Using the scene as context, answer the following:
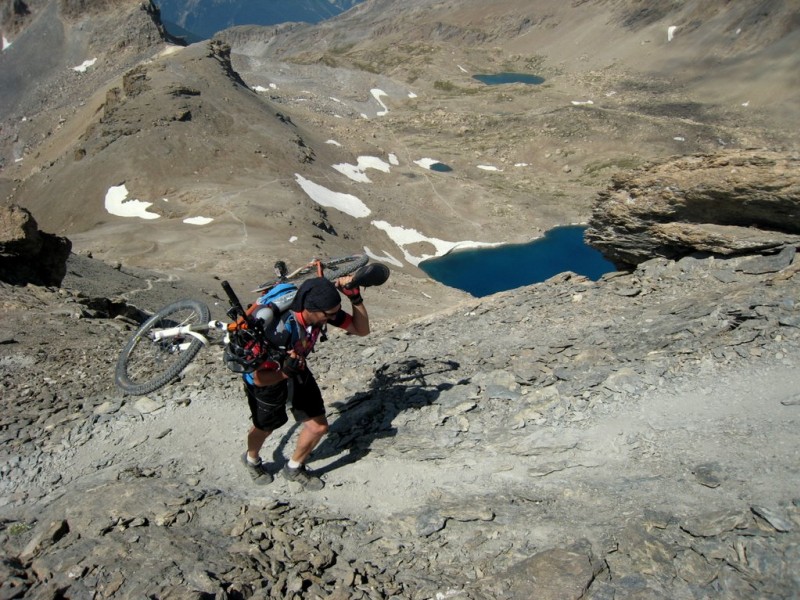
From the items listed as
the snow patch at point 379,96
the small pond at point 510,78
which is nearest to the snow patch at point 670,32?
the small pond at point 510,78

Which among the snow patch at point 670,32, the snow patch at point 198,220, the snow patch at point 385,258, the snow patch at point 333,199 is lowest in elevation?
the snow patch at point 670,32

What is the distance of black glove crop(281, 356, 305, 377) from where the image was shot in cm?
752

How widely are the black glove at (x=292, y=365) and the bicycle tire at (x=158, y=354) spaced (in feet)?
7.48

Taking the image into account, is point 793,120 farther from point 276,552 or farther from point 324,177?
point 276,552

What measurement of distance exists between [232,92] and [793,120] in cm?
8240

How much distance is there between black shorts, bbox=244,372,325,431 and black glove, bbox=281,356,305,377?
27 cm

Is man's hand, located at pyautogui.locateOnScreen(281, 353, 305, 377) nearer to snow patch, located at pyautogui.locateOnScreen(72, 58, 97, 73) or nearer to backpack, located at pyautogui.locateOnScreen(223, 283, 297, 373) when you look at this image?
backpack, located at pyautogui.locateOnScreen(223, 283, 297, 373)

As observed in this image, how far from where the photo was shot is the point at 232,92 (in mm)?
66125

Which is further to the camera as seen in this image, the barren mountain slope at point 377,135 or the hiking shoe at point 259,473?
the barren mountain slope at point 377,135

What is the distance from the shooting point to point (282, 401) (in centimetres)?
805

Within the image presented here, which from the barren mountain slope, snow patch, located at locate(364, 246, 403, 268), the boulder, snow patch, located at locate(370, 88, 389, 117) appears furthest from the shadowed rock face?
snow patch, located at locate(370, 88, 389, 117)

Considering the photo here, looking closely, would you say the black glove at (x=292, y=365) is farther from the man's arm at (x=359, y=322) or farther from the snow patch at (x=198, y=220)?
the snow patch at (x=198, y=220)

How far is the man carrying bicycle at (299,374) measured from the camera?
7.43 metres

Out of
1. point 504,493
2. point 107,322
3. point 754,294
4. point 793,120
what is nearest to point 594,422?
point 504,493
